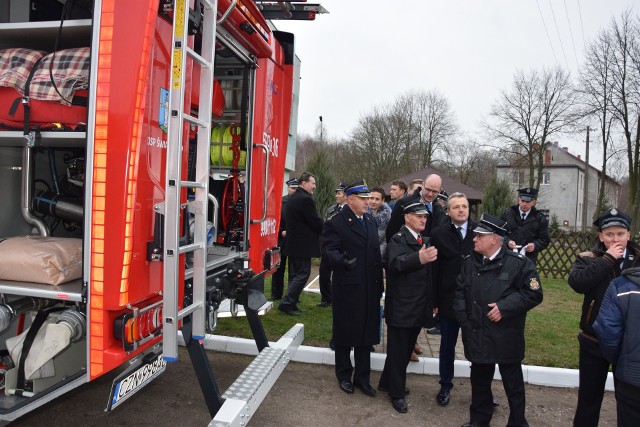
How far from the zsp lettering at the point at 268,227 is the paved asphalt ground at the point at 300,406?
141 cm

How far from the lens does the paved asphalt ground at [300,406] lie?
3.80 metres

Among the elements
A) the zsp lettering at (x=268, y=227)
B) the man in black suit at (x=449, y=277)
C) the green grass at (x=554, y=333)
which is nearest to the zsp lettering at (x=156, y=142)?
the zsp lettering at (x=268, y=227)

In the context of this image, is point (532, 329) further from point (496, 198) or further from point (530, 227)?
point (496, 198)

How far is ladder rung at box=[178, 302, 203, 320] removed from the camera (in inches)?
106

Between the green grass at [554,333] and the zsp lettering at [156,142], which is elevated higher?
the zsp lettering at [156,142]

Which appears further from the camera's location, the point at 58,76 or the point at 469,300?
the point at 469,300

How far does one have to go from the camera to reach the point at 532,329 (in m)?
6.39

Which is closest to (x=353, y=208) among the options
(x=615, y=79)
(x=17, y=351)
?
(x=17, y=351)

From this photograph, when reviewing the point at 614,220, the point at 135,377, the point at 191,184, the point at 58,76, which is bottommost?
the point at 135,377

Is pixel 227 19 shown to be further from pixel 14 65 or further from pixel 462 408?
pixel 462 408

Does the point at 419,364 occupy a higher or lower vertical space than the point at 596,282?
lower

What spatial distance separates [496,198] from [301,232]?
1400 cm

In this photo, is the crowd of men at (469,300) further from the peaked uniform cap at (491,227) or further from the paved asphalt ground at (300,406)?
the paved asphalt ground at (300,406)

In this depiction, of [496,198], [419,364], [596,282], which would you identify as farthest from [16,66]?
[496,198]
